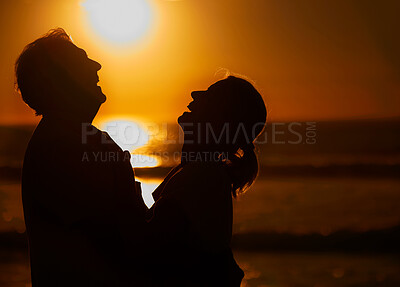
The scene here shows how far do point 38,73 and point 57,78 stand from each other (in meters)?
0.08

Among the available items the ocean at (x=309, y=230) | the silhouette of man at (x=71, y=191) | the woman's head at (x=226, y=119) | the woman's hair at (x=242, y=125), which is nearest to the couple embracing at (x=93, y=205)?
the silhouette of man at (x=71, y=191)

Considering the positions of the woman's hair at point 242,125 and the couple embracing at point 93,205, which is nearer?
the couple embracing at point 93,205

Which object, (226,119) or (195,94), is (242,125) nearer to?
(226,119)

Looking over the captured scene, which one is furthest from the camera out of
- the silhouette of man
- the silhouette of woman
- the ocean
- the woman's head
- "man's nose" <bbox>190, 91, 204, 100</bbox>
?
the ocean

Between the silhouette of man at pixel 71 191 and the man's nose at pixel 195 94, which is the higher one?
the man's nose at pixel 195 94

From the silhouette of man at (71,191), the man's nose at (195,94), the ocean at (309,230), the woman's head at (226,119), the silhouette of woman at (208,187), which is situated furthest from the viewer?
the ocean at (309,230)

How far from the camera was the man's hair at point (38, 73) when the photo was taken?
1.98 m

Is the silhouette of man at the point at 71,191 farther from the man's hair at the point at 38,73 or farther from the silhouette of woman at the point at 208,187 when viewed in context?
the silhouette of woman at the point at 208,187

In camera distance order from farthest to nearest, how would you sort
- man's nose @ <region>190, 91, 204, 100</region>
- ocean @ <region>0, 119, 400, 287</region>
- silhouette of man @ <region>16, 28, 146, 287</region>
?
1. ocean @ <region>0, 119, 400, 287</region>
2. man's nose @ <region>190, 91, 204, 100</region>
3. silhouette of man @ <region>16, 28, 146, 287</region>

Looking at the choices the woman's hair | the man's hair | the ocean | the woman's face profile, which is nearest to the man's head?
the man's hair

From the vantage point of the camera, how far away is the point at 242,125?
234 cm

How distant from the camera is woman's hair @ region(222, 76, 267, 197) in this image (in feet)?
7.61

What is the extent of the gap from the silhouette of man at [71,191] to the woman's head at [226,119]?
1.36 feet

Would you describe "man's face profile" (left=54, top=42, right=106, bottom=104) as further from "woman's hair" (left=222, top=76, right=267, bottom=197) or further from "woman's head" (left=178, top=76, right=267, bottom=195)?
"woman's hair" (left=222, top=76, right=267, bottom=197)
